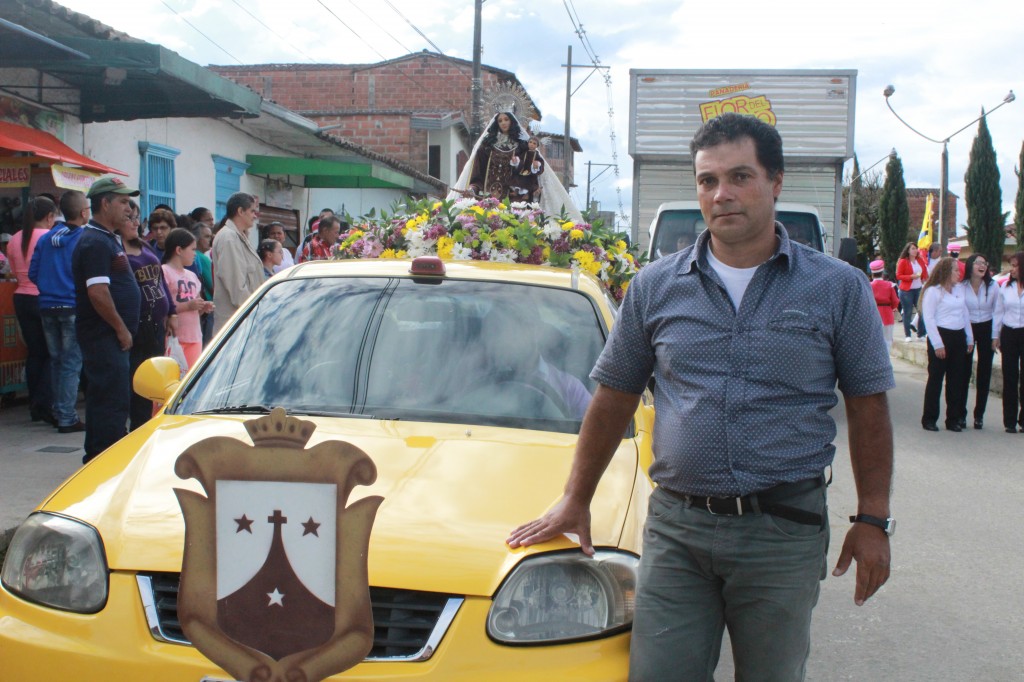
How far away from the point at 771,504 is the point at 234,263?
6.25m

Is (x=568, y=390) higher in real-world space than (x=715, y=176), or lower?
lower

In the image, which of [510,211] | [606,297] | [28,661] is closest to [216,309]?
[510,211]

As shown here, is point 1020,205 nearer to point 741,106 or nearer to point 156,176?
point 741,106

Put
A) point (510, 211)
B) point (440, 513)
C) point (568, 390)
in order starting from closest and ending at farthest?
point (440, 513), point (568, 390), point (510, 211)

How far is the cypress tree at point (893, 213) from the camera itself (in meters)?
45.7

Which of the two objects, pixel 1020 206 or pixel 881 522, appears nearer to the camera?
pixel 881 522

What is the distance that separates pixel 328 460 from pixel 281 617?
1.21 feet

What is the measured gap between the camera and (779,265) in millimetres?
2564

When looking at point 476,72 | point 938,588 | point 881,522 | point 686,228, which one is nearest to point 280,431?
point 881,522

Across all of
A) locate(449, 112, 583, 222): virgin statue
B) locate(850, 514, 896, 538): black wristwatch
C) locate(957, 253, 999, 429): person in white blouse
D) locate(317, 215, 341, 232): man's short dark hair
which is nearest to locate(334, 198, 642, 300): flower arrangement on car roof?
locate(449, 112, 583, 222): virgin statue

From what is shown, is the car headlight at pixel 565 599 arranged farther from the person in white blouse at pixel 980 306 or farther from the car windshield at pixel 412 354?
the person in white blouse at pixel 980 306

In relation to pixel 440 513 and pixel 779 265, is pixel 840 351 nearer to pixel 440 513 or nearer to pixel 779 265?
pixel 779 265

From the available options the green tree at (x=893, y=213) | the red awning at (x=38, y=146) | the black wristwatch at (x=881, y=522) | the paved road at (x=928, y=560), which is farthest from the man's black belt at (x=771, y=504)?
Answer: the green tree at (x=893, y=213)

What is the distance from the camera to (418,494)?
112 inches
